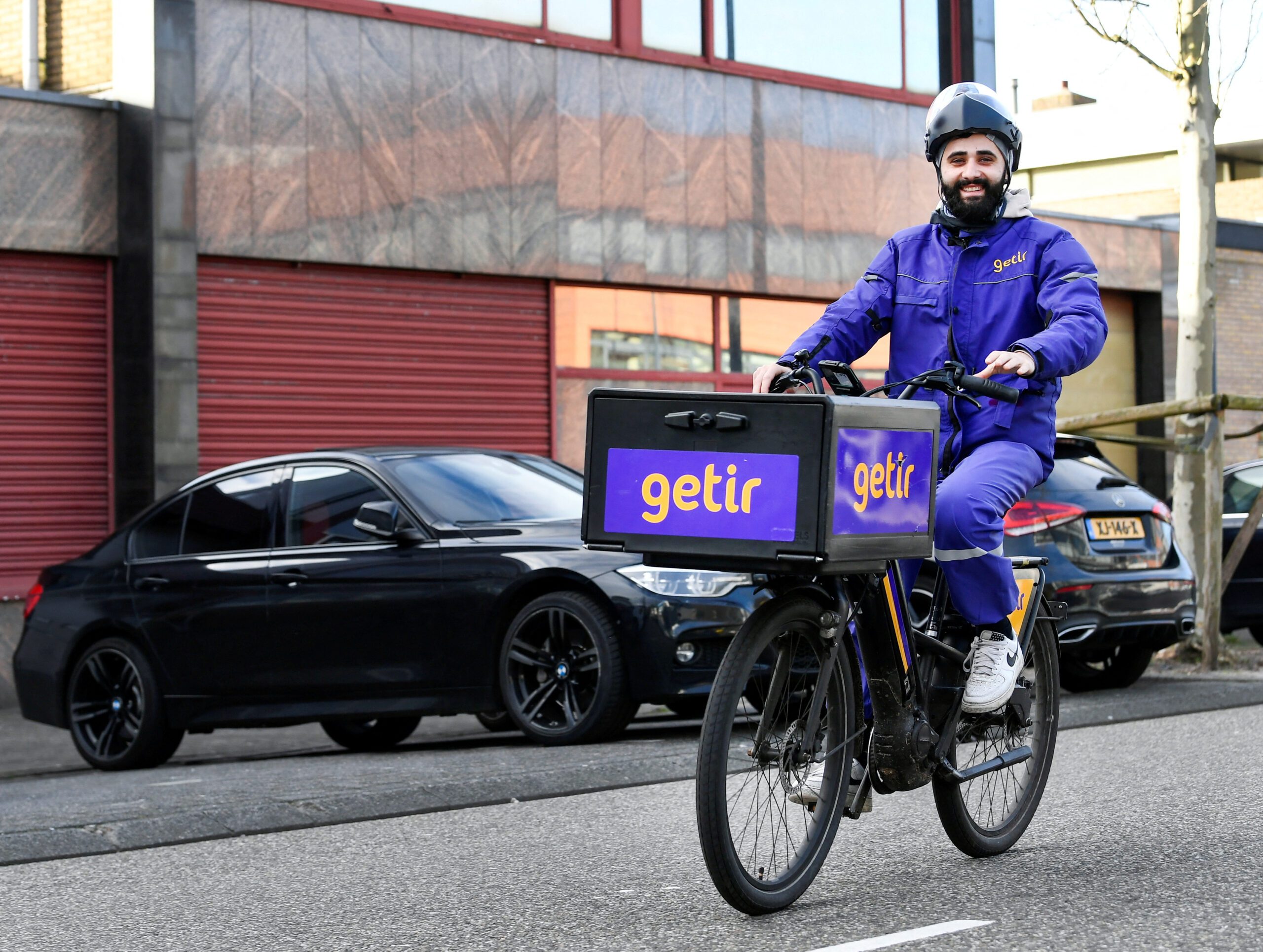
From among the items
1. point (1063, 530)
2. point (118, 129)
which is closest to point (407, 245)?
point (118, 129)

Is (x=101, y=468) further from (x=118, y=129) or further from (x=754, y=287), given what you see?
(x=754, y=287)

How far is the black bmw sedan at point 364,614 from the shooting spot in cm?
822

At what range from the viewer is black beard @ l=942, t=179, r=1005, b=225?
503 centimetres

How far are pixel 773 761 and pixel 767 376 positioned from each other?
3.14 ft

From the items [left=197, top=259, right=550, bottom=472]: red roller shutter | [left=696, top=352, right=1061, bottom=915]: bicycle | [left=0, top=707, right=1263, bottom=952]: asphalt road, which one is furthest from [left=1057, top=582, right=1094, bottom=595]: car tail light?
[left=197, top=259, right=550, bottom=472]: red roller shutter

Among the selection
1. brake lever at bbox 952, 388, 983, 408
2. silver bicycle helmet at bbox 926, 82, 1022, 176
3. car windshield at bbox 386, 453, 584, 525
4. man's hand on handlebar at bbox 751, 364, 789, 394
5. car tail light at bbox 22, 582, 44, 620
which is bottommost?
car tail light at bbox 22, 582, 44, 620

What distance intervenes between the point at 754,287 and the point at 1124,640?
868cm

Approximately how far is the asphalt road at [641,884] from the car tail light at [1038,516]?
3.17 meters

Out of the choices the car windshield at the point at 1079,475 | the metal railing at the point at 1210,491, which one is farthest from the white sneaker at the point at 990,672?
the metal railing at the point at 1210,491

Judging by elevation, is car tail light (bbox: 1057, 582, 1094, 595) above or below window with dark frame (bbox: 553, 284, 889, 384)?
below

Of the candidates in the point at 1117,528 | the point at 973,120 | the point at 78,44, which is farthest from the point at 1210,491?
the point at 78,44

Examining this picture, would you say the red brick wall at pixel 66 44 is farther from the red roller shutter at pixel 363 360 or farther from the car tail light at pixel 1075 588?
the car tail light at pixel 1075 588

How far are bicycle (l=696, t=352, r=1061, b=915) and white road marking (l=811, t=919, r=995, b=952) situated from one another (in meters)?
0.30

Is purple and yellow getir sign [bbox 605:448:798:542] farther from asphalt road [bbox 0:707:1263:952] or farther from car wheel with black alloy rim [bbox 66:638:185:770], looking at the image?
car wheel with black alloy rim [bbox 66:638:185:770]
